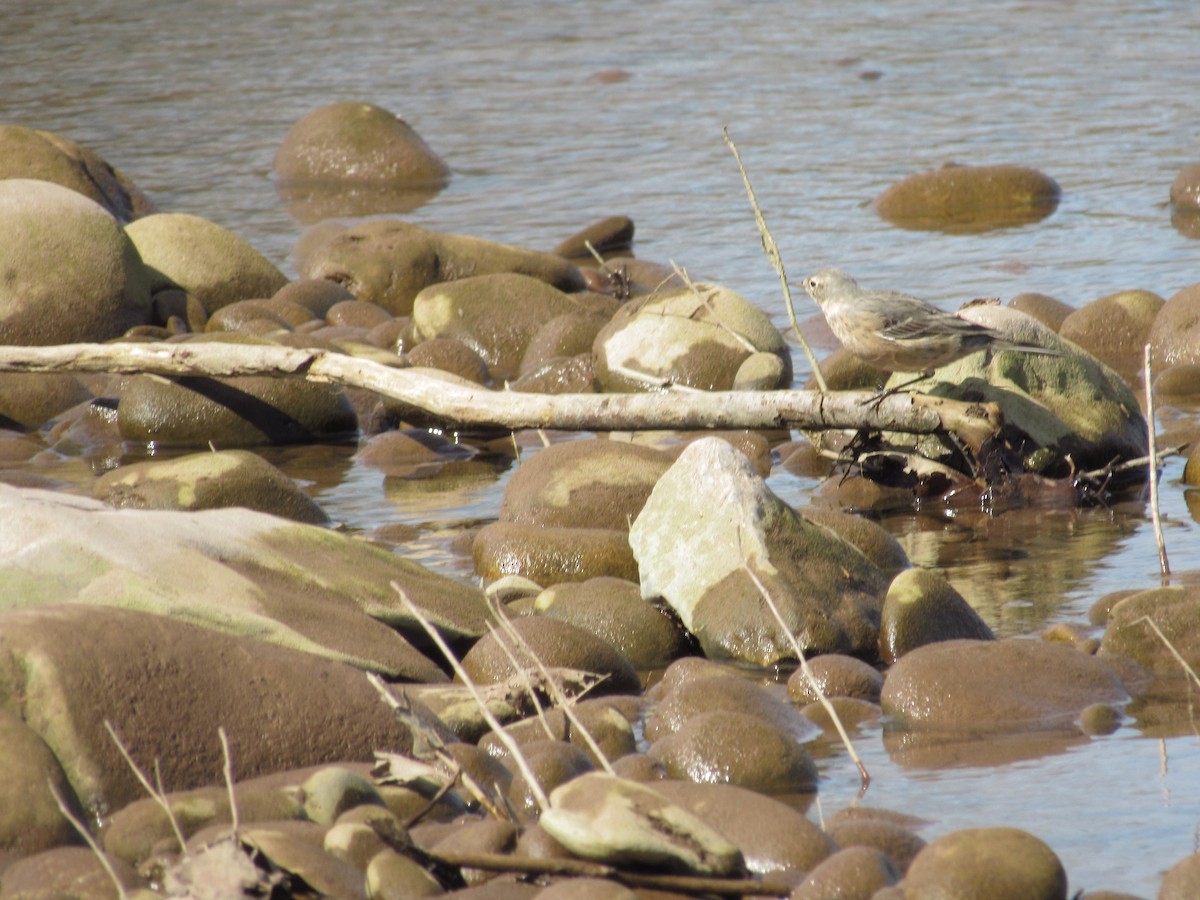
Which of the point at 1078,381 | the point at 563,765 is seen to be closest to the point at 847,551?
the point at 563,765

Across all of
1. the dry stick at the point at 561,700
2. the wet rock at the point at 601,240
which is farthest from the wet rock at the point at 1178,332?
the dry stick at the point at 561,700

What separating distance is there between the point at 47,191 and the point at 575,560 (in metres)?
6.37

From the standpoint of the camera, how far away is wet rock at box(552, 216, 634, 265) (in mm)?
13945

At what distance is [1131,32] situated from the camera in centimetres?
2248

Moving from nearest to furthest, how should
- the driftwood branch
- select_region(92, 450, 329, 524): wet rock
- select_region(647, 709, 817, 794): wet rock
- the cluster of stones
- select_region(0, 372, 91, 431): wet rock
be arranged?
1. the cluster of stones
2. select_region(647, 709, 817, 794): wet rock
3. the driftwood branch
4. select_region(92, 450, 329, 524): wet rock
5. select_region(0, 372, 91, 431): wet rock

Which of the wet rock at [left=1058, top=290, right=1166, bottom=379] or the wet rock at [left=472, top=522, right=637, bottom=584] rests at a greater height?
the wet rock at [left=472, top=522, right=637, bottom=584]

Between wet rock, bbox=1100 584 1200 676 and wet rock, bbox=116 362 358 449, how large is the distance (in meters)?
5.45

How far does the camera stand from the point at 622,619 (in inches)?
231

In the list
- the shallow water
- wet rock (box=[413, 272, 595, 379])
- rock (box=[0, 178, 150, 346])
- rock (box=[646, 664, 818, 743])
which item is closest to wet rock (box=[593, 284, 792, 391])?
the shallow water

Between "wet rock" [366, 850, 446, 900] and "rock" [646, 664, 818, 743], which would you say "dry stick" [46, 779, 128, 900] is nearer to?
"wet rock" [366, 850, 446, 900]

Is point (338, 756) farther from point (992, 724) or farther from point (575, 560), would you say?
point (575, 560)

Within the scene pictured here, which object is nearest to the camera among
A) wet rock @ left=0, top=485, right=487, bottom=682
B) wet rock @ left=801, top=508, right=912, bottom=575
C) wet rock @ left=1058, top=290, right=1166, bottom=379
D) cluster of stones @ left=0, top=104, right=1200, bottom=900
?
cluster of stones @ left=0, top=104, right=1200, bottom=900

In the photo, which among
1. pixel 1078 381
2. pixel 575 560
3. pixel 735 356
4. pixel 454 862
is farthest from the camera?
pixel 735 356

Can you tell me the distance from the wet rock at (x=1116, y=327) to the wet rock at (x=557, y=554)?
4.67m
